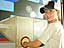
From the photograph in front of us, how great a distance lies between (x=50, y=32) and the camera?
172 cm

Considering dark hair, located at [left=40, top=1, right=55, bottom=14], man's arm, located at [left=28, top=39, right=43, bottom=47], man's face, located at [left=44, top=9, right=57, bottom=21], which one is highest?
dark hair, located at [left=40, top=1, right=55, bottom=14]

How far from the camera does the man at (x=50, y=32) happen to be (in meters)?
1.66

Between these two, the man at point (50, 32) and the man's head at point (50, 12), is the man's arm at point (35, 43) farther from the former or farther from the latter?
the man's head at point (50, 12)

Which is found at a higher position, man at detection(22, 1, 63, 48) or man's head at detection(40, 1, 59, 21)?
man's head at detection(40, 1, 59, 21)

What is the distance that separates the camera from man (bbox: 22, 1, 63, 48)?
166 cm

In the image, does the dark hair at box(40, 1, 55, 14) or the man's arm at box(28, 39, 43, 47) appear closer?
the man's arm at box(28, 39, 43, 47)

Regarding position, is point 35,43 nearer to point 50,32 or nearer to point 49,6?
point 50,32

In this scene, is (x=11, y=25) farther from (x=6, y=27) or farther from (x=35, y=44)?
(x=35, y=44)

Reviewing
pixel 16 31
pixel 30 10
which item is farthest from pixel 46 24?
pixel 16 31

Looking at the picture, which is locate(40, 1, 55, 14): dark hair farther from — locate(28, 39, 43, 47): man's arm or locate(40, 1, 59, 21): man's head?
locate(28, 39, 43, 47): man's arm

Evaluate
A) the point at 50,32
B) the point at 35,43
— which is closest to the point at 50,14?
the point at 50,32

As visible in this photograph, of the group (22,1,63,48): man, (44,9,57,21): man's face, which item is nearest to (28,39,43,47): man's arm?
→ (22,1,63,48): man

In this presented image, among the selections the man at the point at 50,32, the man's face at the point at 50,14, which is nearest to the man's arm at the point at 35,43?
the man at the point at 50,32

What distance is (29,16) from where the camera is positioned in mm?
1642
